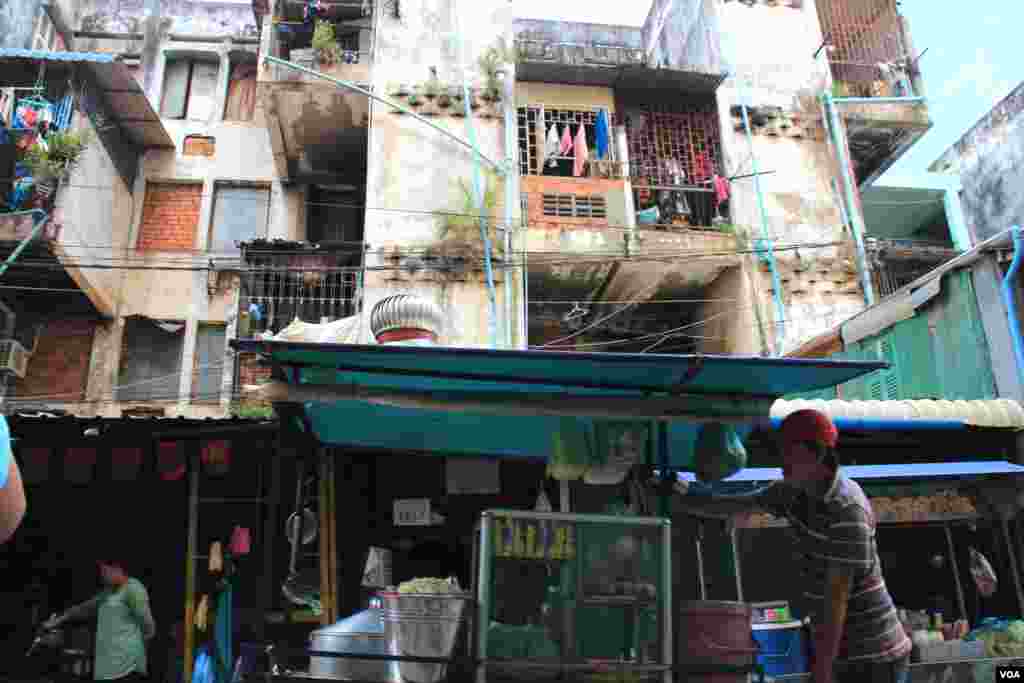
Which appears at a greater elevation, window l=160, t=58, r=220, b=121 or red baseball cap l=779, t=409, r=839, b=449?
window l=160, t=58, r=220, b=121

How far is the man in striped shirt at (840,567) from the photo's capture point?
9.70 ft

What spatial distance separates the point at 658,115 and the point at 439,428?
41.1ft

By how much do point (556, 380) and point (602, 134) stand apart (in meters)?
12.0

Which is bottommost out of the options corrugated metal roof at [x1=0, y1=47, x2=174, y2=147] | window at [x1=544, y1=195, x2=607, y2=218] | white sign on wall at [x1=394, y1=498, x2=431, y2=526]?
white sign on wall at [x1=394, y1=498, x2=431, y2=526]

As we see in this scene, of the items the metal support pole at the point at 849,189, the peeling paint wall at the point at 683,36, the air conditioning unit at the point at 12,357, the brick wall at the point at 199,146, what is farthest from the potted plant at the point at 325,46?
the metal support pole at the point at 849,189

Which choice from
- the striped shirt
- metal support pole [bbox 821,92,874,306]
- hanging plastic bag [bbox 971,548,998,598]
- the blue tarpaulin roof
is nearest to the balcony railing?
the blue tarpaulin roof

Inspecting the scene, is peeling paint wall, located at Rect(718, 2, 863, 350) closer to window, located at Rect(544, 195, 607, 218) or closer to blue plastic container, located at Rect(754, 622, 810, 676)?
window, located at Rect(544, 195, 607, 218)

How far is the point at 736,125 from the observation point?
16719 mm

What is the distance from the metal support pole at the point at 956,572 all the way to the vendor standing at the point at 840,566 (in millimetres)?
6197

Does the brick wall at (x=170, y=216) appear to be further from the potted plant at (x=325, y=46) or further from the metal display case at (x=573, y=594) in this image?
the metal display case at (x=573, y=594)

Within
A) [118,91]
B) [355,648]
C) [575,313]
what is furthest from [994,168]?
[355,648]

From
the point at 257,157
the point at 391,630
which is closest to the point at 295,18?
the point at 257,157

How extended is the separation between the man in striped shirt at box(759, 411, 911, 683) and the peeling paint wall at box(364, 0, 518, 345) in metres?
10.5

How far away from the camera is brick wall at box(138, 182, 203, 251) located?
17.8 m
